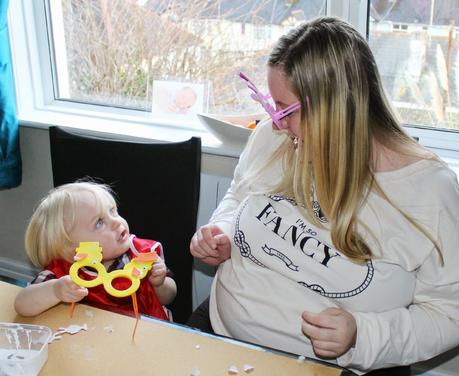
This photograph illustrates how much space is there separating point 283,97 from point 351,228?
0.32 meters

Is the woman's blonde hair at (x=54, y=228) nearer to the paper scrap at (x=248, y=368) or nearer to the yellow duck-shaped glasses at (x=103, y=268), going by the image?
the yellow duck-shaped glasses at (x=103, y=268)

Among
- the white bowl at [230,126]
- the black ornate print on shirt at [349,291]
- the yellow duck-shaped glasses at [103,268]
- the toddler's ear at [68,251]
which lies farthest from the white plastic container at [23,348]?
the white bowl at [230,126]

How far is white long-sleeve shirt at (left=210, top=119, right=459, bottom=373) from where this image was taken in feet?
3.98

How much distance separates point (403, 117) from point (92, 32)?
4.50ft

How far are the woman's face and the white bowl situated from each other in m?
0.65

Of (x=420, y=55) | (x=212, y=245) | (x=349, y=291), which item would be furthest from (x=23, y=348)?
(x=420, y=55)

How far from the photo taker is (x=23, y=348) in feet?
3.50

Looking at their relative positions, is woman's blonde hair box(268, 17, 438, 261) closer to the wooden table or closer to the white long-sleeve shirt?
the white long-sleeve shirt

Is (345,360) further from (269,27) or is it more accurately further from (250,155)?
(269,27)

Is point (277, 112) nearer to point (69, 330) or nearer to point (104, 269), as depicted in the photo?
point (104, 269)

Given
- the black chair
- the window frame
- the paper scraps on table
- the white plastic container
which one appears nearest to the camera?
the white plastic container

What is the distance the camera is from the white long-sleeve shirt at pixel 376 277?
3.98ft

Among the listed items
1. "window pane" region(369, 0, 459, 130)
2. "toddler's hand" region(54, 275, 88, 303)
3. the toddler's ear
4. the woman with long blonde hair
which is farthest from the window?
"toddler's hand" region(54, 275, 88, 303)

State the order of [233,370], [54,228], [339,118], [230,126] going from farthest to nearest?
[230,126] → [54,228] → [339,118] → [233,370]
